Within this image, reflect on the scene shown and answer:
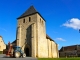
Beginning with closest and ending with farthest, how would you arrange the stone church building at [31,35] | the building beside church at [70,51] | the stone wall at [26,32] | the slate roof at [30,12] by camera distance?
the stone church building at [31,35]
the stone wall at [26,32]
the slate roof at [30,12]
the building beside church at [70,51]

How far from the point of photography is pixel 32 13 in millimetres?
Result: 33062

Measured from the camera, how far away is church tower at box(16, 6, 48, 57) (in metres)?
29.7

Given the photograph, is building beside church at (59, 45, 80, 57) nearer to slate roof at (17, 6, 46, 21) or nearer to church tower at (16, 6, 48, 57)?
church tower at (16, 6, 48, 57)

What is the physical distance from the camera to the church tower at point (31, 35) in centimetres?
2970

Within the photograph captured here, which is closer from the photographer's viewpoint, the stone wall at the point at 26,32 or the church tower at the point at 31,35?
the church tower at the point at 31,35

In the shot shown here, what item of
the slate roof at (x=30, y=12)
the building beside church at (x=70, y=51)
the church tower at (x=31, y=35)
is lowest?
the building beside church at (x=70, y=51)

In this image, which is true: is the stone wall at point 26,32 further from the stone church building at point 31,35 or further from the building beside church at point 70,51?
the building beside church at point 70,51

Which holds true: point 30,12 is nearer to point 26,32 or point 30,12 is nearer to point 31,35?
point 26,32

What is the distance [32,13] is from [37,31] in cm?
524

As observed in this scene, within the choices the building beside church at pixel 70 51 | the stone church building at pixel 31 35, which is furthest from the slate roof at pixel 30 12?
the building beside church at pixel 70 51

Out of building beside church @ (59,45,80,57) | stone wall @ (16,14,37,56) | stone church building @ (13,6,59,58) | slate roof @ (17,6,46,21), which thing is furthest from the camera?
building beside church @ (59,45,80,57)

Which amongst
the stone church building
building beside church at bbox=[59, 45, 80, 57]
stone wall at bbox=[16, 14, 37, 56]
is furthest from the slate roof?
building beside church at bbox=[59, 45, 80, 57]

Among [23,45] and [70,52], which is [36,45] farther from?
[70,52]

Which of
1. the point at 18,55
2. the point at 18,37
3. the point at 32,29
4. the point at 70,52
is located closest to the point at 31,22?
the point at 32,29
